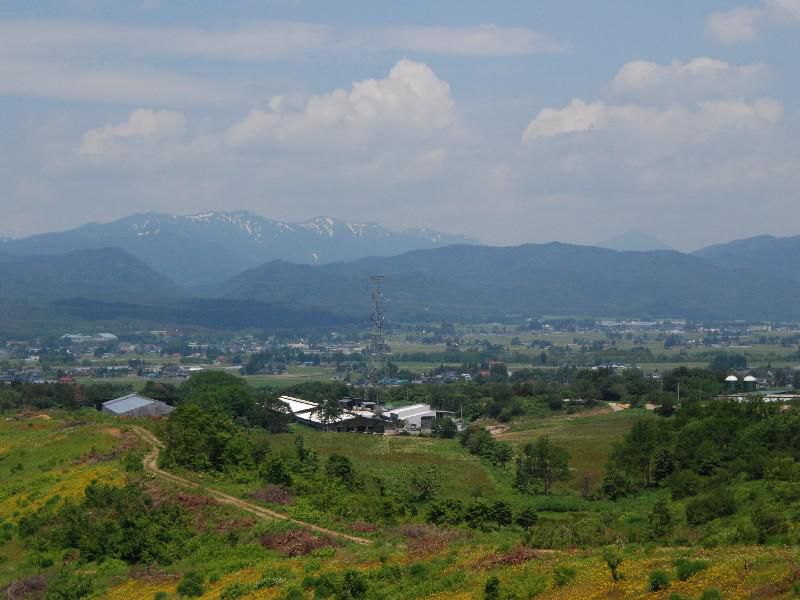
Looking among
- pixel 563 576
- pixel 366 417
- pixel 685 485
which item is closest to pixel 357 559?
pixel 563 576

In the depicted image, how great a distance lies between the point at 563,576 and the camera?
17797mm

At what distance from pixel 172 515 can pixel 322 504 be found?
Result: 14.5 feet

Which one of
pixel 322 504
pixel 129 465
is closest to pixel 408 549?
pixel 322 504

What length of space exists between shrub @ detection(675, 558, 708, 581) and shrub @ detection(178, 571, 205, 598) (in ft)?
32.5

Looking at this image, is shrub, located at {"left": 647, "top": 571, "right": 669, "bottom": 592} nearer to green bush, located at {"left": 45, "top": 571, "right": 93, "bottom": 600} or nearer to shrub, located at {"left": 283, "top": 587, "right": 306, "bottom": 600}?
shrub, located at {"left": 283, "top": 587, "right": 306, "bottom": 600}

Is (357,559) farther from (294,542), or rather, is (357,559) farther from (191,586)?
(191,586)

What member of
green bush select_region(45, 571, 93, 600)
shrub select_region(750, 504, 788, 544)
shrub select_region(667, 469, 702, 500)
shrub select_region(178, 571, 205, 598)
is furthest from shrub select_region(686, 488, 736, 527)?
green bush select_region(45, 571, 93, 600)

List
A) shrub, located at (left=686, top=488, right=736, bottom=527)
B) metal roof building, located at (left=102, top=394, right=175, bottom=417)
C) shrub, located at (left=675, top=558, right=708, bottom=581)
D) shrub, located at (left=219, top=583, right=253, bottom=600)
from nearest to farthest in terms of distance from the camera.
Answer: shrub, located at (left=675, top=558, right=708, bottom=581) < shrub, located at (left=219, top=583, right=253, bottom=600) < shrub, located at (left=686, top=488, right=736, bottom=527) < metal roof building, located at (left=102, top=394, right=175, bottom=417)

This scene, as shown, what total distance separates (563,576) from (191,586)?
8.30m

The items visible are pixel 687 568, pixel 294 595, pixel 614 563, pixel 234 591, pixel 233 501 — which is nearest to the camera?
pixel 687 568

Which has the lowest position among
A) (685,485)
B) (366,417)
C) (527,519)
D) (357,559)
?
(366,417)

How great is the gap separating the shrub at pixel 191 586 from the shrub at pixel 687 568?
390 inches

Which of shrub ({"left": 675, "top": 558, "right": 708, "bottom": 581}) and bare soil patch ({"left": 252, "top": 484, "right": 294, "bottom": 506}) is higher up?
shrub ({"left": 675, "top": 558, "right": 708, "bottom": 581})

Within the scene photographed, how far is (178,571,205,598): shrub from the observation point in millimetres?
22078
